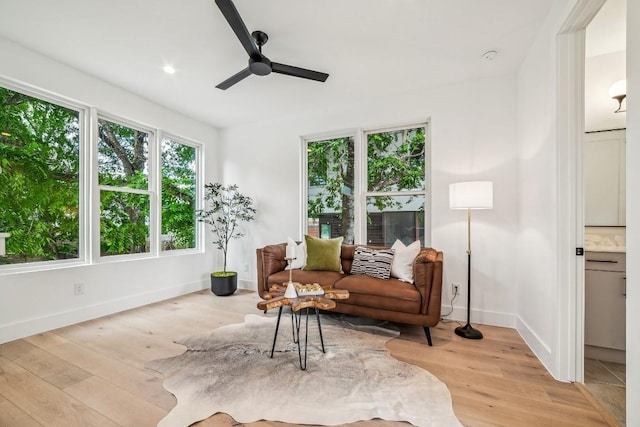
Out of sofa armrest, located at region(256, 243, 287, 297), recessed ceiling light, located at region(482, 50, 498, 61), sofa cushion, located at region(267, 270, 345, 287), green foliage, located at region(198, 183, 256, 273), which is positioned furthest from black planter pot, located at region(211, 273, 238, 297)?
recessed ceiling light, located at region(482, 50, 498, 61)

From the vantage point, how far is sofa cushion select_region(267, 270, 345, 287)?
3012 millimetres

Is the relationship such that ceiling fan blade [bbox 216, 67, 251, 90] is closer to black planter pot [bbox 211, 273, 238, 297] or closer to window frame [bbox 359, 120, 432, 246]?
window frame [bbox 359, 120, 432, 246]

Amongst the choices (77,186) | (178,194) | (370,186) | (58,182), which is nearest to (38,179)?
(58,182)

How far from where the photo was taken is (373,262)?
10.0 ft

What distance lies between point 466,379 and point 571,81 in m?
2.18

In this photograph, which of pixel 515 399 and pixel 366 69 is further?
pixel 366 69

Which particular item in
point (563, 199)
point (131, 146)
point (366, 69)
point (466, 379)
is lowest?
point (466, 379)

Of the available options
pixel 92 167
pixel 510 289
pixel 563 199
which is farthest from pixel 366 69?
pixel 92 167

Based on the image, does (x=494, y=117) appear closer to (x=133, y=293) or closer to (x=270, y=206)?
(x=270, y=206)

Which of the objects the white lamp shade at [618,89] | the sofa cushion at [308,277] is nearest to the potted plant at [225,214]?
the sofa cushion at [308,277]

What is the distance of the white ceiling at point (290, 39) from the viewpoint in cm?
215

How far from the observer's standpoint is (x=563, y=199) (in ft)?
6.50

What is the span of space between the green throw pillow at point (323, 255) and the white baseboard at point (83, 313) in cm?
203

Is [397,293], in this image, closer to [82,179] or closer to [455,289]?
[455,289]
